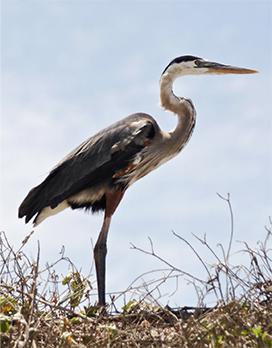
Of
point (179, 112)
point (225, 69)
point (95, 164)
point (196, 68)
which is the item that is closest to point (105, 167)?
point (95, 164)

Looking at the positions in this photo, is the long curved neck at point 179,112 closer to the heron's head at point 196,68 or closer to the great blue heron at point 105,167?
the great blue heron at point 105,167

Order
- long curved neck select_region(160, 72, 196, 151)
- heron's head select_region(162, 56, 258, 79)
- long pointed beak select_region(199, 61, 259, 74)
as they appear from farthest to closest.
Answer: long pointed beak select_region(199, 61, 259, 74) < heron's head select_region(162, 56, 258, 79) < long curved neck select_region(160, 72, 196, 151)

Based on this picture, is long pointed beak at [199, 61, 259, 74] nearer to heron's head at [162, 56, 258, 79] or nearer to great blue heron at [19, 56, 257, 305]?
heron's head at [162, 56, 258, 79]

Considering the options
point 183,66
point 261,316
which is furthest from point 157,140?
point 261,316

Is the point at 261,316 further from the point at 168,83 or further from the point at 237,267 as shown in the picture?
the point at 168,83

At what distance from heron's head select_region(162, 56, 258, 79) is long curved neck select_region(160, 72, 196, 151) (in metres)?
0.18

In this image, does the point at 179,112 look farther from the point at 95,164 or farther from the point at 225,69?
the point at 95,164

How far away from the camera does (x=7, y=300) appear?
4605 millimetres

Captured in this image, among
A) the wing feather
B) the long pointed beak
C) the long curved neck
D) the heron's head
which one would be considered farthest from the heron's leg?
the long pointed beak

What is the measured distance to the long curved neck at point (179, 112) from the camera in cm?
730

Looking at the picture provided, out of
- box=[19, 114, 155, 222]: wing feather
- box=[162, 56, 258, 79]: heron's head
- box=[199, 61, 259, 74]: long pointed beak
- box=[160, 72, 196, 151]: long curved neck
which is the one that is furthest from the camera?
box=[199, 61, 259, 74]: long pointed beak

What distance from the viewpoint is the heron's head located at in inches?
300

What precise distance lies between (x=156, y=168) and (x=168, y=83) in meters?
1.05

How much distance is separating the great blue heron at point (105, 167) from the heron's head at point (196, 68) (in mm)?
467
